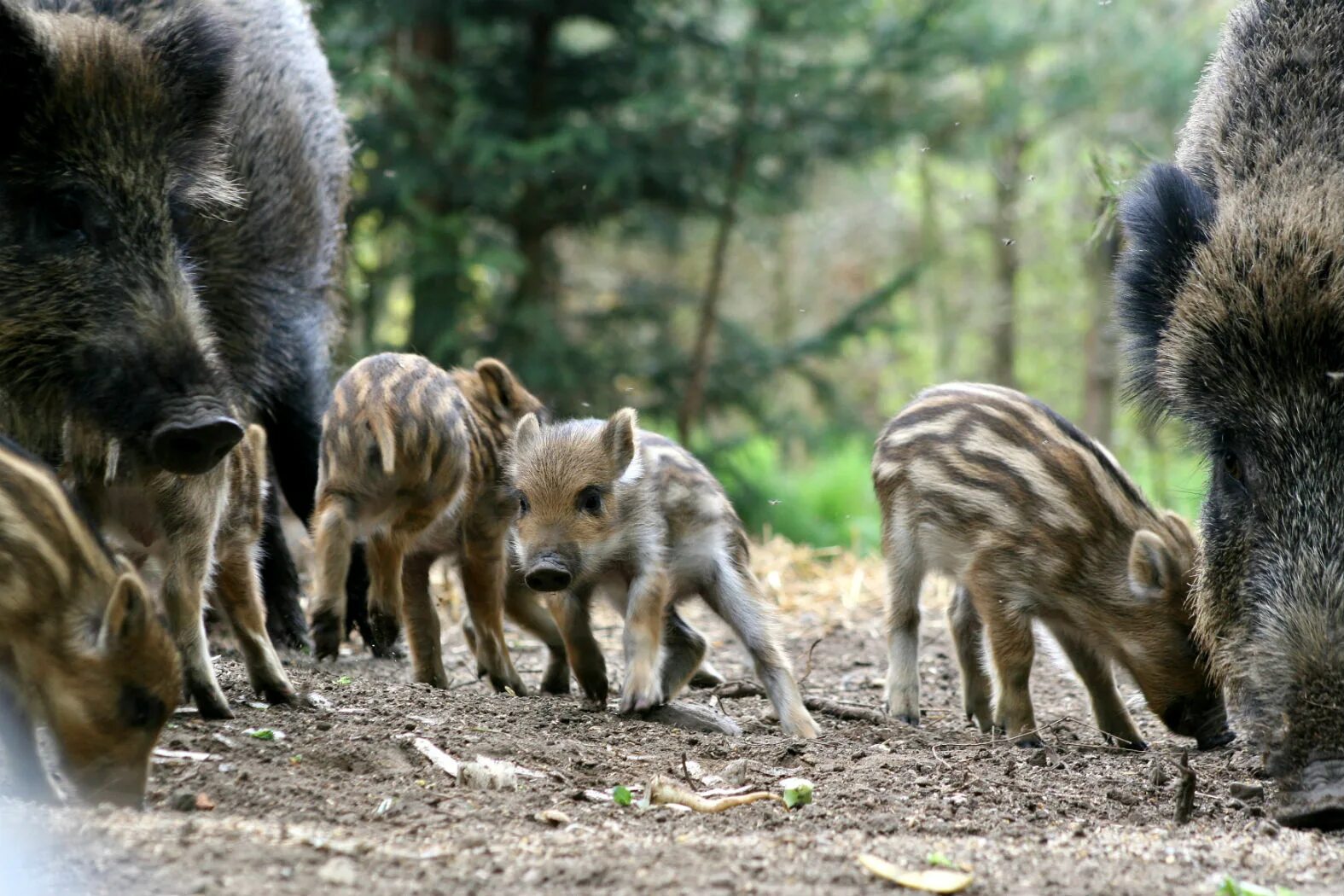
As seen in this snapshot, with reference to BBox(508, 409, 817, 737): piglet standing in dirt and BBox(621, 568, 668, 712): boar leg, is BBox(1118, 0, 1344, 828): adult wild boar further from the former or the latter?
BBox(621, 568, 668, 712): boar leg

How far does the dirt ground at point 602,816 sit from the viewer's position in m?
2.65

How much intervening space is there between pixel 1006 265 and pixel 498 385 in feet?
41.9

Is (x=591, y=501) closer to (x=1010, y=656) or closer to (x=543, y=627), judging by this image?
(x=543, y=627)

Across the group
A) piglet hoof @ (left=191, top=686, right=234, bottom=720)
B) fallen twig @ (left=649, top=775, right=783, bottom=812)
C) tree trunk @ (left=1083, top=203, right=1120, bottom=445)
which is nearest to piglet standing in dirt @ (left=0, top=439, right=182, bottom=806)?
piglet hoof @ (left=191, top=686, right=234, bottom=720)

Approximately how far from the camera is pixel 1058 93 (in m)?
13.0

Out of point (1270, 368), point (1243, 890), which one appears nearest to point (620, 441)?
point (1270, 368)

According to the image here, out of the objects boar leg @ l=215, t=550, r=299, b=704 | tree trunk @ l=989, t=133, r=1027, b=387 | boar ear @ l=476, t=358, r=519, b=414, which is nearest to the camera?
boar leg @ l=215, t=550, r=299, b=704

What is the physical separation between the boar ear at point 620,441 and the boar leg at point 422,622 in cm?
90

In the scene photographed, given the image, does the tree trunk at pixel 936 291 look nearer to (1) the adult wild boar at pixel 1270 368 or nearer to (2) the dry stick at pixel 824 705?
(2) the dry stick at pixel 824 705

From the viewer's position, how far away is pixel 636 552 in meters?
4.57

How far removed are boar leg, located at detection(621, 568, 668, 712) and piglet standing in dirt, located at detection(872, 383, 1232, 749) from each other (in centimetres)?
100

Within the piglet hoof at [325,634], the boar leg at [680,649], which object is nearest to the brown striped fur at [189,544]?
the piglet hoof at [325,634]

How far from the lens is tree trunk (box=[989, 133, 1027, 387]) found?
56.9 feet

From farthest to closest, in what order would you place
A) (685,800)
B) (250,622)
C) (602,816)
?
(250,622), (685,800), (602,816)
